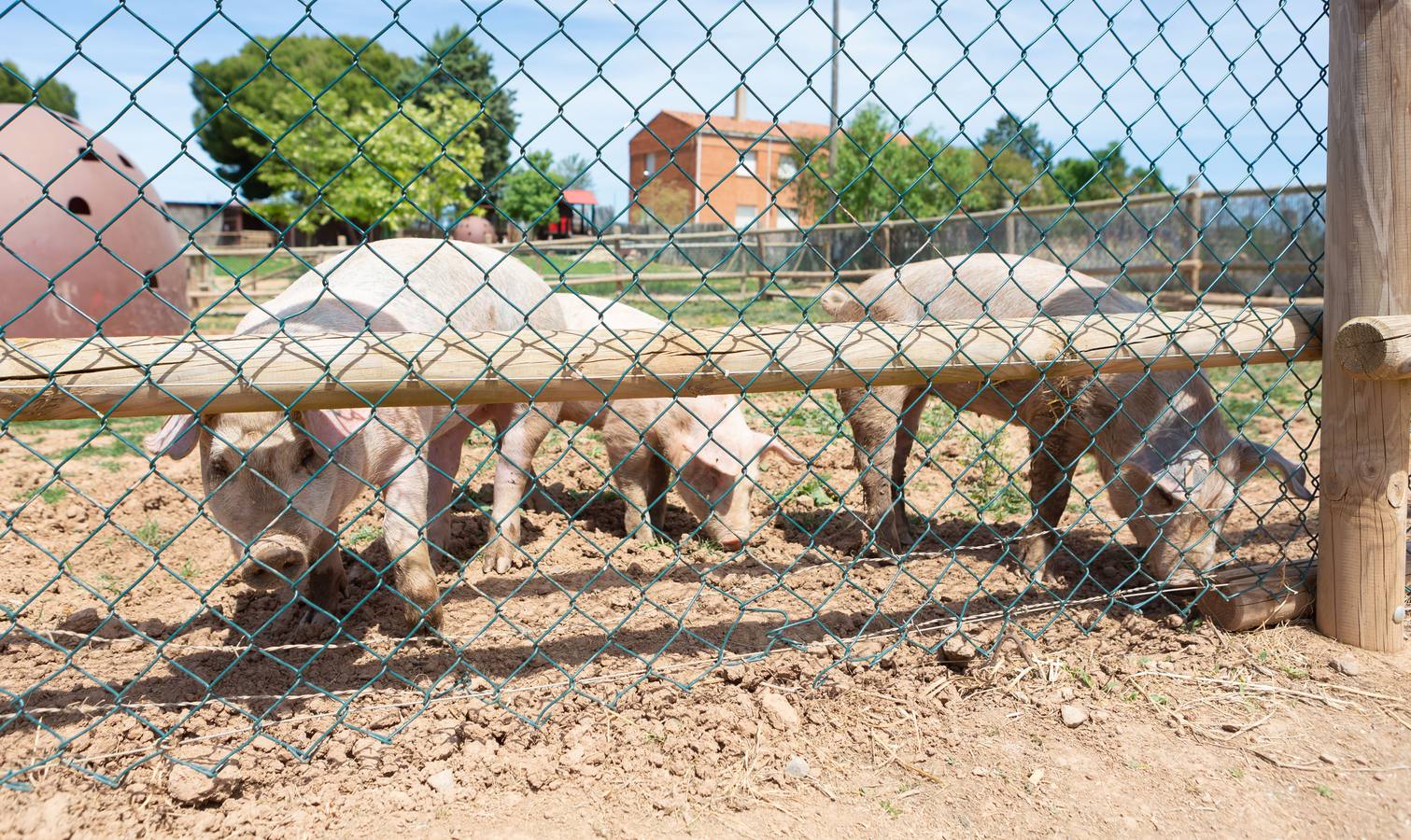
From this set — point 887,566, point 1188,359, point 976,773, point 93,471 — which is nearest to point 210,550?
point 93,471

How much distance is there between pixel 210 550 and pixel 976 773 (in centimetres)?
340

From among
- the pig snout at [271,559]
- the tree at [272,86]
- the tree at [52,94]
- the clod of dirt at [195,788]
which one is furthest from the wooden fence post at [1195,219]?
the tree at [272,86]

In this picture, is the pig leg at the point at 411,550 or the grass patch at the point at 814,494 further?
the grass patch at the point at 814,494

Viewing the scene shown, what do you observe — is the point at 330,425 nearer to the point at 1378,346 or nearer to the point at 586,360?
the point at 586,360

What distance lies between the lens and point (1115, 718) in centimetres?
269

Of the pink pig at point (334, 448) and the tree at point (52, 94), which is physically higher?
the tree at point (52, 94)

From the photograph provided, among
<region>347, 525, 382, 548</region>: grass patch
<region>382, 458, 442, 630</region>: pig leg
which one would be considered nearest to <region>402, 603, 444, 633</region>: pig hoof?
<region>382, 458, 442, 630</region>: pig leg

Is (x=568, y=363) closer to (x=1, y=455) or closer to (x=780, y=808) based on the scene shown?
(x=780, y=808)

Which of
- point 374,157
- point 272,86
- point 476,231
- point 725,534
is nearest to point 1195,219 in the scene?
point 725,534

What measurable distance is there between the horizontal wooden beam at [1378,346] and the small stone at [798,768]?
201 centimetres

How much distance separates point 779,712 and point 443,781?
91 centimetres

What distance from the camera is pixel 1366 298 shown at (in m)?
2.86

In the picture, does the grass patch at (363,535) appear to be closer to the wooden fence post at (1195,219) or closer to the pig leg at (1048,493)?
the pig leg at (1048,493)

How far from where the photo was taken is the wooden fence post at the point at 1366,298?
278 centimetres
